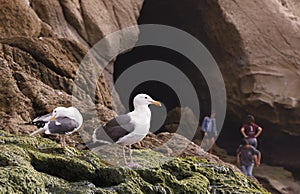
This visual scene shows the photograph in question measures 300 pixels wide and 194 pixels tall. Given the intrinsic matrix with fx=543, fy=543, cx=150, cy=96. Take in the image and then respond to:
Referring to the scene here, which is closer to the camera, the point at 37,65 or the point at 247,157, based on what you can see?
the point at 37,65

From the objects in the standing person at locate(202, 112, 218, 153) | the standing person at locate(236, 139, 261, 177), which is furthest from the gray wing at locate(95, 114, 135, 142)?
the standing person at locate(202, 112, 218, 153)

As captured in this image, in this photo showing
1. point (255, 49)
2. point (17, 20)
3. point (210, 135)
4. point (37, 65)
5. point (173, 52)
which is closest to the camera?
point (37, 65)

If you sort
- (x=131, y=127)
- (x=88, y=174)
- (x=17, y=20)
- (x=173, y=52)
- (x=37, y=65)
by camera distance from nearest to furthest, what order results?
(x=88, y=174) < (x=131, y=127) < (x=37, y=65) < (x=17, y=20) < (x=173, y=52)

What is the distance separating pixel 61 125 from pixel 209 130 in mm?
7026

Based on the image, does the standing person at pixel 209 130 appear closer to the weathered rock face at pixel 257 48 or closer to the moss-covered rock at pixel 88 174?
the weathered rock face at pixel 257 48

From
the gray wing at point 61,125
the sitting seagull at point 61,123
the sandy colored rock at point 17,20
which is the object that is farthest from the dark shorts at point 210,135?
the gray wing at point 61,125

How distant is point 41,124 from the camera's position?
535 cm

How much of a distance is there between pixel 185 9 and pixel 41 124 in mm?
10774

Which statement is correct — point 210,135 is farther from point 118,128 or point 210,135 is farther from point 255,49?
point 118,128

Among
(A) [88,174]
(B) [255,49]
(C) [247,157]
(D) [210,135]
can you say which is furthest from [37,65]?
(B) [255,49]

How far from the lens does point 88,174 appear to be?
451cm

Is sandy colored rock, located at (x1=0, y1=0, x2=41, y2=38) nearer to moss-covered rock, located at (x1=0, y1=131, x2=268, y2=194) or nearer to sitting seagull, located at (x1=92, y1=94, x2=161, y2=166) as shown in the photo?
moss-covered rock, located at (x1=0, y1=131, x2=268, y2=194)

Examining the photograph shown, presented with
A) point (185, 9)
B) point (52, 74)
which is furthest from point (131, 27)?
point (52, 74)

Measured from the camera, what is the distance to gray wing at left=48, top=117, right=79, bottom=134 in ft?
16.8
